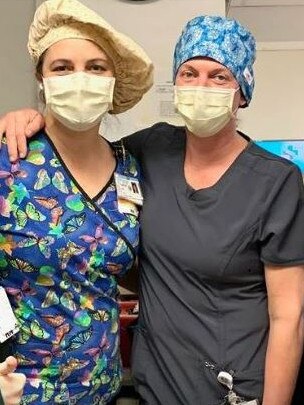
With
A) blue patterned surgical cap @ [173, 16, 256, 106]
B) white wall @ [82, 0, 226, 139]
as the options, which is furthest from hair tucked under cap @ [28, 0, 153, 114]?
white wall @ [82, 0, 226, 139]

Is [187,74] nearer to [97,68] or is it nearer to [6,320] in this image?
[97,68]

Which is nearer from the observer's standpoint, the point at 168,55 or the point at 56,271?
the point at 56,271

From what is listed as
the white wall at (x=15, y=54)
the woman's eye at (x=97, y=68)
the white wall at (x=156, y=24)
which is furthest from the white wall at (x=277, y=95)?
the woman's eye at (x=97, y=68)

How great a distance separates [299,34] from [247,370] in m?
2.28

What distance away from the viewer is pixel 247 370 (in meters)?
1.27

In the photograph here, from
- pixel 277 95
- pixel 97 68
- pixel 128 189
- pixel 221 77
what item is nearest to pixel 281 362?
pixel 128 189

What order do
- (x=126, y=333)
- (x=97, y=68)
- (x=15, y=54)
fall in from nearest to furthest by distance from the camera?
(x=97, y=68) → (x=126, y=333) → (x=15, y=54)

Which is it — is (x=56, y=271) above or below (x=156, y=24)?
below

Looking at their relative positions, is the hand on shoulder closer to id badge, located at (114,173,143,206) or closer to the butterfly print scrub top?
the butterfly print scrub top

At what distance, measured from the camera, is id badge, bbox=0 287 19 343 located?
1.18m

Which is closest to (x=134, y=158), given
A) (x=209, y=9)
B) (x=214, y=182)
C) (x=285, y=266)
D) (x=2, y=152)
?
(x=214, y=182)

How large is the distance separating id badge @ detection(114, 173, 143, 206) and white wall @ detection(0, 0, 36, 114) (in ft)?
3.98

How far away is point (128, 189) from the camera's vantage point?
53.1 inches

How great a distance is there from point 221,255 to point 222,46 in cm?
47
